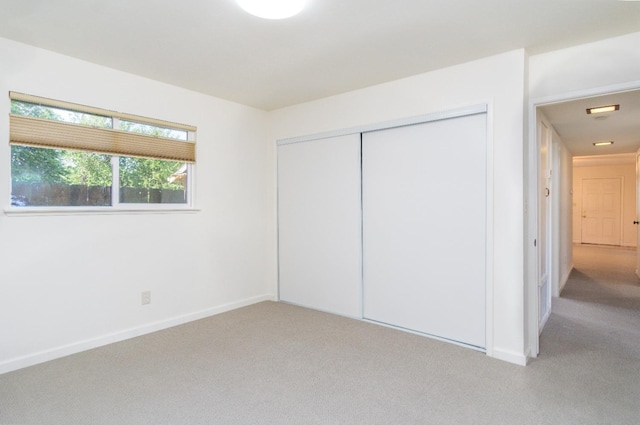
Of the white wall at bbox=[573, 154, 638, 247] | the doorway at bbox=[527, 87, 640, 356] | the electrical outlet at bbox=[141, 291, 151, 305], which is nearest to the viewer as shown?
the doorway at bbox=[527, 87, 640, 356]

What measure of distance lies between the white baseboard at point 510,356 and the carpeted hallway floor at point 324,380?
7cm

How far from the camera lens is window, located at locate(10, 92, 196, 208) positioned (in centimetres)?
264

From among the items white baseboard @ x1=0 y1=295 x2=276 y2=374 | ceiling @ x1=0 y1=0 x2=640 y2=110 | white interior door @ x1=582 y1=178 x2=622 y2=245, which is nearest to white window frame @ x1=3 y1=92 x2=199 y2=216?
ceiling @ x1=0 y1=0 x2=640 y2=110

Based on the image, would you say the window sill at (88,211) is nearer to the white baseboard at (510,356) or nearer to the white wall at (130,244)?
the white wall at (130,244)

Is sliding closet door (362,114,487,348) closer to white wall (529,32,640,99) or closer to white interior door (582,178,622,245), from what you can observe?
white wall (529,32,640,99)

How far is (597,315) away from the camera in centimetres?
381

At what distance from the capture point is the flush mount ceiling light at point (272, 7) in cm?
196

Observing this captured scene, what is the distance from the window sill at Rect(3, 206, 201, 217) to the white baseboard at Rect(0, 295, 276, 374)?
1046 mm

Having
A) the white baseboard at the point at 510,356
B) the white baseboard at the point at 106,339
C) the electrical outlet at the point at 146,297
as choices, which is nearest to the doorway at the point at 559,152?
the white baseboard at the point at 510,356

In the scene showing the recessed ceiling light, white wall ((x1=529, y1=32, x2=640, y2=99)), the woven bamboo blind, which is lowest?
the woven bamboo blind

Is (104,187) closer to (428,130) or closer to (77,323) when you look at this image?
(77,323)

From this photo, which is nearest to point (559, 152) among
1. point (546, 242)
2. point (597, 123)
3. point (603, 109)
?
point (597, 123)

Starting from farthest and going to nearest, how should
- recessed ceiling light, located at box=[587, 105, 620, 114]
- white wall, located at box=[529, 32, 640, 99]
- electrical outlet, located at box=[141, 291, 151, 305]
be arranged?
electrical outlet, located at box=[141, 291, 151, 305], recessed ceiling light, located at box=[587, 105, 620, 114], white wall, located at box=[529, 32, 640, 99]

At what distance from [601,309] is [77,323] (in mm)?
5312
